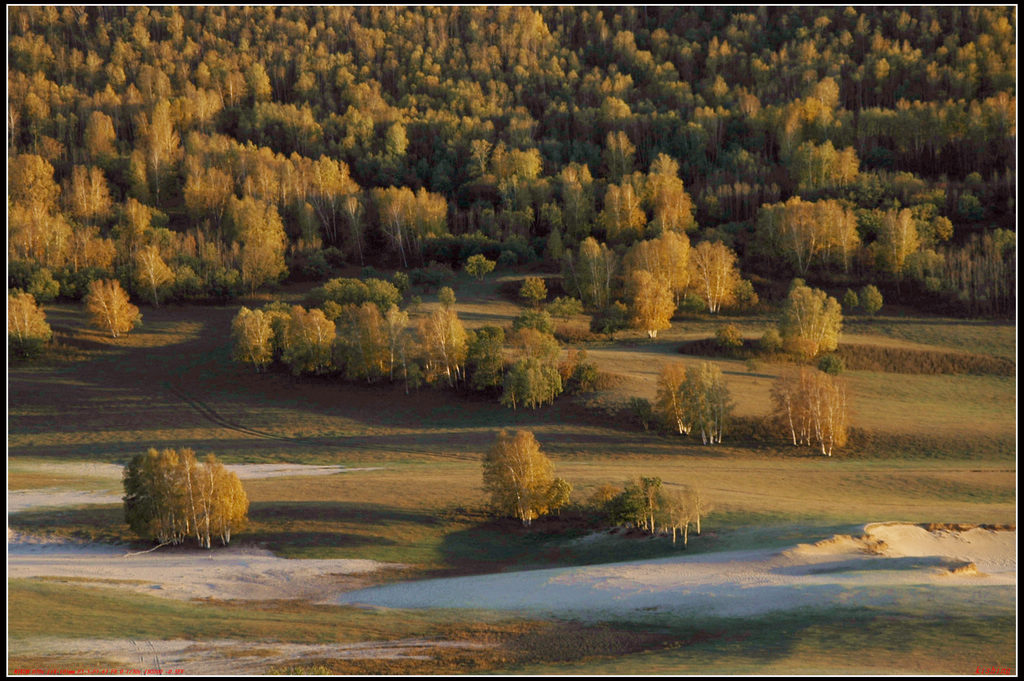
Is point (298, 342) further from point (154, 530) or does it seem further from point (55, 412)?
point (154, 530)

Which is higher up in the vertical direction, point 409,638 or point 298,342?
point 298,342

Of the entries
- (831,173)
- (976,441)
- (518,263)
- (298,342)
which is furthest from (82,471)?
(831,173)

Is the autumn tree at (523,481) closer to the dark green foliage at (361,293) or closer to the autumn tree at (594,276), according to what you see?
the dark green foliage at (361,293)

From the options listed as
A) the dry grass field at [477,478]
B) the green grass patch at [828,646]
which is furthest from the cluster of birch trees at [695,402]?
the green grass patch at [828,646]

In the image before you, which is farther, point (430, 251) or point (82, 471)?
point (430, 251)

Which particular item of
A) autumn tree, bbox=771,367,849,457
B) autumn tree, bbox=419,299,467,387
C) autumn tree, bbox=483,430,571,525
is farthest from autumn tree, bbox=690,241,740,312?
autumn tree, bbox=483,430,571,525

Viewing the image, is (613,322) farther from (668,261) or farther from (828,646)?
(828,646)

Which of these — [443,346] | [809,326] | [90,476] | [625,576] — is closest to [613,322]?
[809,326]
